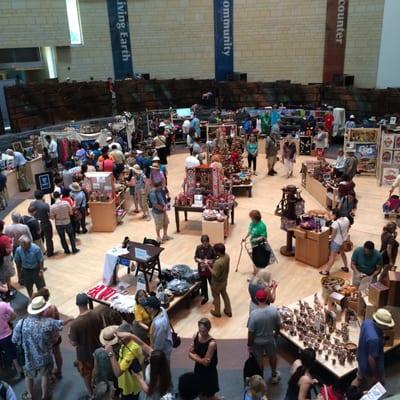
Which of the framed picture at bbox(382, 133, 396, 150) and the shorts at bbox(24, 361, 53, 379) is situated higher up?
the framed picture at bbox(382, 133, 396, 150)

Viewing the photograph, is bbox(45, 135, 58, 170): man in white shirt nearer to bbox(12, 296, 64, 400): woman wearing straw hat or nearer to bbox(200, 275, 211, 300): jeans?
bbox(200, 275, 211, 300): jeans

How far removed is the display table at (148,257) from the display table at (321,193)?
17.9 feet

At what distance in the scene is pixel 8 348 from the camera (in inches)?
233

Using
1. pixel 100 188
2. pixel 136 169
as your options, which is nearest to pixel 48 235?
pixel 100 188

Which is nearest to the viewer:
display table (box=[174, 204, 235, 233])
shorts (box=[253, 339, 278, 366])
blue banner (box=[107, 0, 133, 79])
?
shorts (box=[253, 339, 278, 366])

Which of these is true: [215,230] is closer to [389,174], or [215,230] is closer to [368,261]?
[368,261]

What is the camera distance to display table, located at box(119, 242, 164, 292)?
6684mm

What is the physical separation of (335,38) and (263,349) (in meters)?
16.9

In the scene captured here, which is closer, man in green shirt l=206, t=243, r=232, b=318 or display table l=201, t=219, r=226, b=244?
man in green shirt l=206, t=243, r=232, b=318

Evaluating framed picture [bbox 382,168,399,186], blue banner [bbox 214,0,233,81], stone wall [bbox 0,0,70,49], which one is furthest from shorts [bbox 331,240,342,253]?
stone wall [bbox 0,0,70,49]

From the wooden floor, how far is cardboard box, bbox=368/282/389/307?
5.83 feet

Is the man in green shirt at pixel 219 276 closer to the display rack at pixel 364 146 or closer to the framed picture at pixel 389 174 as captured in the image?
the framed picture at pixel 389 174

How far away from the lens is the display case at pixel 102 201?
411 inches

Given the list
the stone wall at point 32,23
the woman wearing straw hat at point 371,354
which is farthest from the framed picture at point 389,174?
the stone wall at point 32,23
